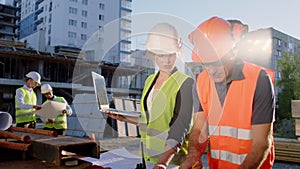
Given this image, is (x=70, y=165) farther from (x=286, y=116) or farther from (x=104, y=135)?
(x=286, y=116)

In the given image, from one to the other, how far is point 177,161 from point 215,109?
401 mm

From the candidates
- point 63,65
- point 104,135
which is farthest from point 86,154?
point 63,65

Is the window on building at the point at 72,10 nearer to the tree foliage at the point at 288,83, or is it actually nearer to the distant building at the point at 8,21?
the distant building at the point at 8,21

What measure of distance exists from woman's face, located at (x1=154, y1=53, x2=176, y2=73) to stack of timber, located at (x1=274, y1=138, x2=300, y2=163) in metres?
5.37

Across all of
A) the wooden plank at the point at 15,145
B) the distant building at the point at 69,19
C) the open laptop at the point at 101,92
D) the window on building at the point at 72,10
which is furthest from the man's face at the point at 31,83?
the window on building at the point at 72,10

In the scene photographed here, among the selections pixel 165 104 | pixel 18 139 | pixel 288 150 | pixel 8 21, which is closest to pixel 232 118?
pixel 165 104

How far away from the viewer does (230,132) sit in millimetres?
1641

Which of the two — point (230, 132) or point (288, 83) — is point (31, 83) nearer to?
point (230, 132)

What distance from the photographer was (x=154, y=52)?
1.61 m

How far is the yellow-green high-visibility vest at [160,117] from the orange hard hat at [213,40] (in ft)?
0.80

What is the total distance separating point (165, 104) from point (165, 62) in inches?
10.2

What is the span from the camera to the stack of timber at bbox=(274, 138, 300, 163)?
238 inches

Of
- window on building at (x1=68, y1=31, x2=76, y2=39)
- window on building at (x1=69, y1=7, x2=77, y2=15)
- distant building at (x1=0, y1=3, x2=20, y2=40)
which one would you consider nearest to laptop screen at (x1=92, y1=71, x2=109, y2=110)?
window on building at (x1=68, y1=31, x2=76, y2=39)

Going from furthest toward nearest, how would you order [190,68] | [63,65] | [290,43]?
[290,43], [63,65], [190,68]
